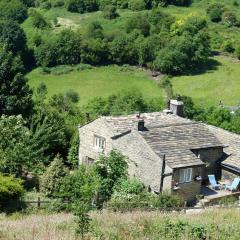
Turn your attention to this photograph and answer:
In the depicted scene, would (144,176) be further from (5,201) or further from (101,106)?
(101,106)

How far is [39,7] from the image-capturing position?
12781cm

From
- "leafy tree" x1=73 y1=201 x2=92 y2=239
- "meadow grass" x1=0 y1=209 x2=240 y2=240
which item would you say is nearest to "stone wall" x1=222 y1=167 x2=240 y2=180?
"meadow grass" x1=0 y1=209 x2=240 y2=240

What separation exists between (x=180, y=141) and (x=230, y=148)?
4.34 meters

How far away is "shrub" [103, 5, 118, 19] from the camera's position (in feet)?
387

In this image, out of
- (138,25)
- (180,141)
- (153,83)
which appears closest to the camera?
(180,141)

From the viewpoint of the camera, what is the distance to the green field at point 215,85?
83.6m

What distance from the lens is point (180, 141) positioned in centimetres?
3369

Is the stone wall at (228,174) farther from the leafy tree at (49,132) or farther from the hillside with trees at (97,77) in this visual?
the leafy tree at (49,132)

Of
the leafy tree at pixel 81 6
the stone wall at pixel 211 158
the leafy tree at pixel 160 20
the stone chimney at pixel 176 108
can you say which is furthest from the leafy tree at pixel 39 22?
the stone wall at pixel 211 158

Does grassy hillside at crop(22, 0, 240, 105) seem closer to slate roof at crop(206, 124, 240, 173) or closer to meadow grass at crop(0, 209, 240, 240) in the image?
slate roof at crop(206, 124, 240, 173)

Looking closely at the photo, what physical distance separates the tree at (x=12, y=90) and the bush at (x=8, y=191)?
13.7 meters

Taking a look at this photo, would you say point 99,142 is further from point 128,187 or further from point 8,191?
point 8,191

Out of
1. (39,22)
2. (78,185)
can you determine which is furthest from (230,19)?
(78,185)

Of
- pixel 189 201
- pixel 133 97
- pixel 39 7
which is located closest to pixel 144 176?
pixel 189 201
